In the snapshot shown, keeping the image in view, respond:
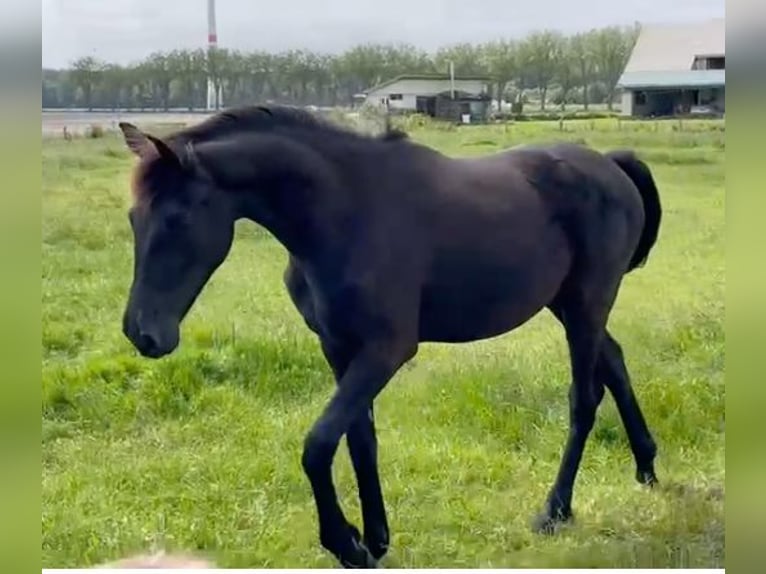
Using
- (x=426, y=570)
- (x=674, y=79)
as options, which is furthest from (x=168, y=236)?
(x=674, y=79)

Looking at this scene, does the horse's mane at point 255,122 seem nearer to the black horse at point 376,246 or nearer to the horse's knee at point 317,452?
the black horse at point 376,246

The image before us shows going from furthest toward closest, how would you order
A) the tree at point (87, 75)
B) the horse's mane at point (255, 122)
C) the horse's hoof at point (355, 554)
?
the tree at point (87, 75), the horse's hoof at point (355, 554), the horse's mane at point (255, 122)

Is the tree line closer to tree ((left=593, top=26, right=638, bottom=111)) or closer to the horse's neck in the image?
tree ((left=593, top=26, right=638, bottom=111))

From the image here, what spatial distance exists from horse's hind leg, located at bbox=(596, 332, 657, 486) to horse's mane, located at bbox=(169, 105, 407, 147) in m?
0.75

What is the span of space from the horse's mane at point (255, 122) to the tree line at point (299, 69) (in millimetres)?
187

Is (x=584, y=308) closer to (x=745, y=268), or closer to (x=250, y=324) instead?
(x=745, y=268)

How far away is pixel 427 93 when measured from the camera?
2.47 m

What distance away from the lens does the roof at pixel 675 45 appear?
239cm

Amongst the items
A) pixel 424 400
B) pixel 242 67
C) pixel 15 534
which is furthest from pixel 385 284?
pixel 15 534

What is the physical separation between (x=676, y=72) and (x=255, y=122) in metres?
0.92

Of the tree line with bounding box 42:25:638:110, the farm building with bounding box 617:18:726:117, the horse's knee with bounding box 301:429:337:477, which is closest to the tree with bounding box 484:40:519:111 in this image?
the tree line with bounding box 42:25:638:110

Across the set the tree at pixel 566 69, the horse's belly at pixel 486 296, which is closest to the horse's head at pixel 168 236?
the horse's belly at pixel 486 296

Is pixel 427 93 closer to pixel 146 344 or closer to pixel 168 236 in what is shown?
pixel 168 236

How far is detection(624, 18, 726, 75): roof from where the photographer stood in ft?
7.83
